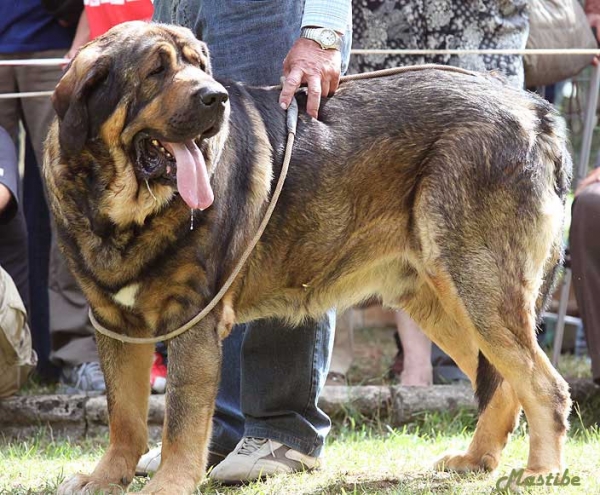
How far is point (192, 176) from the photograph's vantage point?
3.52 metres

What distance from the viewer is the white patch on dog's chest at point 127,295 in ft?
12.1

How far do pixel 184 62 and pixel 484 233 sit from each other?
1271mm

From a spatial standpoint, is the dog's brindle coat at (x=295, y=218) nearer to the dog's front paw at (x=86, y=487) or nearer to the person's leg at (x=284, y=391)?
the dog's front paw at (x=86, y=487)

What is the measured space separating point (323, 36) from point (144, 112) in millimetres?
855

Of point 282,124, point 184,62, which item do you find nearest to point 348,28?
point 282,124

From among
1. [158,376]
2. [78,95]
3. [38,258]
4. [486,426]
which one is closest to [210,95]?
[78,95]

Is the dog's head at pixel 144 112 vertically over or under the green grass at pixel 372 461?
over

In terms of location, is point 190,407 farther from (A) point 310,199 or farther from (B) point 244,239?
(A) point 310,199

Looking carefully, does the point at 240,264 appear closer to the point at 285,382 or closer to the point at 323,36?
the point at 285,382

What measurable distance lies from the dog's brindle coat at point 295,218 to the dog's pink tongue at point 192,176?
6cm

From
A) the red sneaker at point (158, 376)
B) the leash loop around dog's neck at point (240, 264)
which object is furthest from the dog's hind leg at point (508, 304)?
the red sneaker at point (158, 376)

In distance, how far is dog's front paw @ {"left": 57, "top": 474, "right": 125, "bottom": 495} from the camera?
12.3 ft

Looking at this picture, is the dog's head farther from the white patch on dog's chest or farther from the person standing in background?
the person standing in background

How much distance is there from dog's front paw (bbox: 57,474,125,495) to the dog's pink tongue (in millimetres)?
1073
